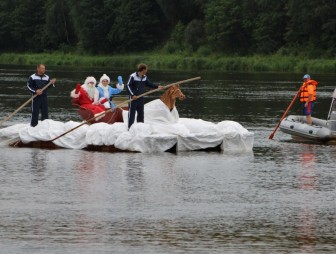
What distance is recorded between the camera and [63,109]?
36.8 meters

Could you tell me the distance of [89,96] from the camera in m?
25.6

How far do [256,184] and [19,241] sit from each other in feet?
18.9

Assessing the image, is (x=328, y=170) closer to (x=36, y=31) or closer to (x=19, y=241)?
(x=19, y=241)

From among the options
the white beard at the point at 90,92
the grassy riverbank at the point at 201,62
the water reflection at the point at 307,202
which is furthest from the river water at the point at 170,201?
the grassy riverbank at the point at 201,62

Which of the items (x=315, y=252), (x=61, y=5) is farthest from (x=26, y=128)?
(x=61, y=5)

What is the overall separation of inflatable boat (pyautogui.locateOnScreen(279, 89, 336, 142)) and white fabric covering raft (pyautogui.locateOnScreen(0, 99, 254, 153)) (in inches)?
108

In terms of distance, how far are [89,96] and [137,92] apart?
2.60 m

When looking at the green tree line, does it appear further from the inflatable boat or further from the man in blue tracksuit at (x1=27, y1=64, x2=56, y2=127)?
the man in blue tracksuit at (x1=27, y1=64, x2=56, y2=127)

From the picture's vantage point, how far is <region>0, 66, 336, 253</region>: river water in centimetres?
1273

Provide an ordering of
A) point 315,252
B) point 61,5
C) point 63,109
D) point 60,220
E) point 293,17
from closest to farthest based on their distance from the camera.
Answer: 1. point 315,252
2. point 60,220
3. point 63,109
4. point 293,17
5. point 61,5

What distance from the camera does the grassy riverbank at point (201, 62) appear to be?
79438mm

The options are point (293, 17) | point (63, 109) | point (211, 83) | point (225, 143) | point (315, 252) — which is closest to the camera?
point (315, 252)

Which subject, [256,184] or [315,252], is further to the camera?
[256,184]

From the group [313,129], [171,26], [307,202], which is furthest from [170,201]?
[171,26]
